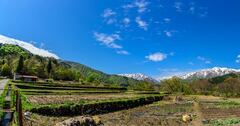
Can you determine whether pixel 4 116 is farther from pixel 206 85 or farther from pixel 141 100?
pixel 206 85

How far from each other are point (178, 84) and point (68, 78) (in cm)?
4456

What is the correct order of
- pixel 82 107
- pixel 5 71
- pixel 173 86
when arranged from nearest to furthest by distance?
pixel 82 107 → pixel 5 71 → pixel 173 86

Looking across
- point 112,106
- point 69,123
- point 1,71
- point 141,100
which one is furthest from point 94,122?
point 1,71

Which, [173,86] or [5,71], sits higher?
[5,71]

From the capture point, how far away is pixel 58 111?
136ft

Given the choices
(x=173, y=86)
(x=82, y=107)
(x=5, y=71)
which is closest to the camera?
(x=82, y=107)

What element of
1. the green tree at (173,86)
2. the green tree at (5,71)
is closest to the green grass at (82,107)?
the green tree at (173,86)

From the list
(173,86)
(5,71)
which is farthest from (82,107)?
(173,86)

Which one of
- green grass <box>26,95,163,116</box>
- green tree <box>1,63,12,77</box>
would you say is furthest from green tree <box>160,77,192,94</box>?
green grass <box>26,95,163,116</box>

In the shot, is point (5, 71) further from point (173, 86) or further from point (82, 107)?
point (82, 107)

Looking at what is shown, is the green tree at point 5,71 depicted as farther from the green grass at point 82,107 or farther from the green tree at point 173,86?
the green grass at point 82,107

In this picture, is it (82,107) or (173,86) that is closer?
(82,107)

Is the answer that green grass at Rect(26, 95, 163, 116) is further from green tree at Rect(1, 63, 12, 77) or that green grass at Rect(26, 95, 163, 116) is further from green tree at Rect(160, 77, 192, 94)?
green tree at Rect(1, 63, 12, 77)

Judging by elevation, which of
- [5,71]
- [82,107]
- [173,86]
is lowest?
[82,107]
